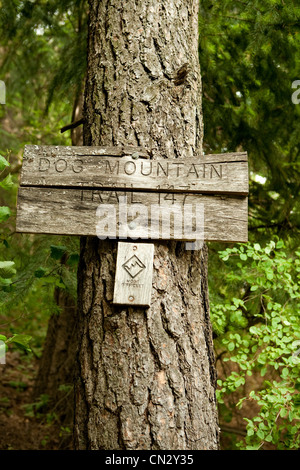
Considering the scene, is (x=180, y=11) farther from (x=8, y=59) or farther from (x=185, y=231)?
(x=8, y=59)

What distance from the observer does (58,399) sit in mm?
5652

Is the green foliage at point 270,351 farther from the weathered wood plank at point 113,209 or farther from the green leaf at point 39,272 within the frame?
the green leaf at point 39,272

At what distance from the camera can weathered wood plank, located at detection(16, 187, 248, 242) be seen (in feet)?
6.79

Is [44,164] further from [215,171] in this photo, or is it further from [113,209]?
[215,171]

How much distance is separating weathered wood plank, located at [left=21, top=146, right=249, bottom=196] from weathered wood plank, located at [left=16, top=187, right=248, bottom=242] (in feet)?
0.13

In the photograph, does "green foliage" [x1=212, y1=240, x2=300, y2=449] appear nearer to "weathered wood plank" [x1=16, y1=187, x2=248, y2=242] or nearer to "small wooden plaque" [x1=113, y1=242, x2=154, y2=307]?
"weathered wood plank" [x1=16, y1=187, x2=248, y2=242]

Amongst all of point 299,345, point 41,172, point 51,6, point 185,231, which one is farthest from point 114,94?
point 51,6

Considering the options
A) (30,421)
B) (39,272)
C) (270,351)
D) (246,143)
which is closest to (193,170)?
(39,272)

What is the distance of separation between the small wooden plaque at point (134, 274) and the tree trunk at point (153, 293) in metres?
0.05

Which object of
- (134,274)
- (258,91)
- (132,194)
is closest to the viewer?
(134,274)

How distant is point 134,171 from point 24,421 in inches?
175

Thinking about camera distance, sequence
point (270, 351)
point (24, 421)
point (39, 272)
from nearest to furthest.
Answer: point (39, 272) < point (270, 351) < point (24, 421)

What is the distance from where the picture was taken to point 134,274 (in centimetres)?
197

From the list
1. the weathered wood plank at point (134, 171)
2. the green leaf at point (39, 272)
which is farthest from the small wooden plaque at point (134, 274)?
the green leaf at point (39, 272)
